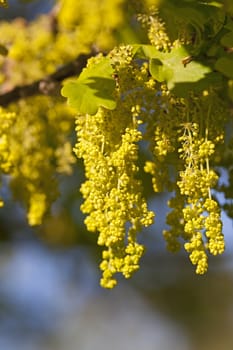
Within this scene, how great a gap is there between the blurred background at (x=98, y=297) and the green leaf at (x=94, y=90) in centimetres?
85

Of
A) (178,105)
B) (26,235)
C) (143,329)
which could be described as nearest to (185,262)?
(26,235)

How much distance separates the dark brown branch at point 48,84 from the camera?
152cm

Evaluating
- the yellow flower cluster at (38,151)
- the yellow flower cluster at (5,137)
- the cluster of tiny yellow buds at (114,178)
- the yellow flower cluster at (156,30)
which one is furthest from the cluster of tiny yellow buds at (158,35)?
the yellow flower cluster at (38,151)

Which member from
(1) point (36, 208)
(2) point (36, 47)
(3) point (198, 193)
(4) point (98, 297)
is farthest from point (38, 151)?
(4) point (98, 297)

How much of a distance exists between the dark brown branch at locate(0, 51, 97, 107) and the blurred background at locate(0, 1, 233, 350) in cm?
35

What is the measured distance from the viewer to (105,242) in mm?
1177

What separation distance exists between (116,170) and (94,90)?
130 mm

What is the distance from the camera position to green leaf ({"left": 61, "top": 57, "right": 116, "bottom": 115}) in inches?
44.4

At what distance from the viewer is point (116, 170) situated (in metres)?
1.17

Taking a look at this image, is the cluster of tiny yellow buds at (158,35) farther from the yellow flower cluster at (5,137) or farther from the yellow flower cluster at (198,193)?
the yellow flower cluster at (5,137)

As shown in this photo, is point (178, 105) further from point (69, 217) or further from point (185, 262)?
point (185, 262)

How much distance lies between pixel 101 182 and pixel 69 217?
1791 mm

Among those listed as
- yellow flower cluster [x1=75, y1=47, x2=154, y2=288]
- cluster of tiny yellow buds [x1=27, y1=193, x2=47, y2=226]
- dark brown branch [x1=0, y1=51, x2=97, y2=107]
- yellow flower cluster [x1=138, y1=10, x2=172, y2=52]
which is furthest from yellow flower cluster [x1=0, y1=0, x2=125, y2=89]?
yellow flower cluster [x1=75, y1=47, x2=154, y2=288]

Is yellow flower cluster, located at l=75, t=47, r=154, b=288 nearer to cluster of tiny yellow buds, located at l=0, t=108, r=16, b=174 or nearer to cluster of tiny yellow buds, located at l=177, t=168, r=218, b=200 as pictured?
cluster of tiny yellow buds, located at l=177, t=168, r=218, b=200
